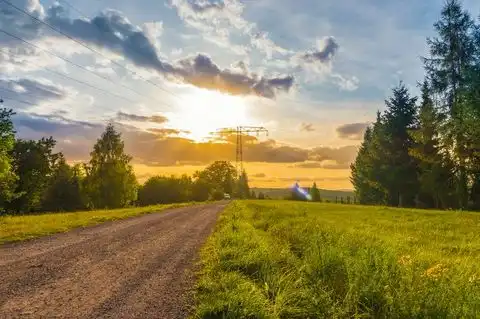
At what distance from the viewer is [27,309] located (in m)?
6.64

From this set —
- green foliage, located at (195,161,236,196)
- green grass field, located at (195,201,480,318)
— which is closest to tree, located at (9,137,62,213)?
green grass field, located at (195,201,480,318)

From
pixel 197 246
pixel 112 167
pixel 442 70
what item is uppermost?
pixel 442 70

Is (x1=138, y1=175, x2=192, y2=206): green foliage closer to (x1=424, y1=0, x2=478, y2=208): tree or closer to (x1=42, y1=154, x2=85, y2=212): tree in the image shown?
(x1=42, y1=154, x2=85, y2=212): tree

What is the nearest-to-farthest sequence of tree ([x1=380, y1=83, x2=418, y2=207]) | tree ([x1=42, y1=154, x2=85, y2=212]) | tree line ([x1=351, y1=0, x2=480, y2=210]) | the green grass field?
the green grass field < tree line ([x1=351, y1=0, x2=480, y2=210]) < tree ([x1=380, y1=83, x2=418, y2=207]) < tree ([x1=42, y1=154, x2=85, y2=212])

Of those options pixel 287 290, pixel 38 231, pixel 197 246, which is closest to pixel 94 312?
pixel 287 290

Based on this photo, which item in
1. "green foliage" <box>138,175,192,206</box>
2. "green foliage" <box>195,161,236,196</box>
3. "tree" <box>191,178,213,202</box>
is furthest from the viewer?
"green foliage" <box>195,161,236,196</box>

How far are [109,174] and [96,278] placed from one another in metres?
76.1

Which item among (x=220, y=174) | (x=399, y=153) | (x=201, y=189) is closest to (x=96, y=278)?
(x=399, y=153)

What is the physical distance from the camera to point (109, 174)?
8156 cm

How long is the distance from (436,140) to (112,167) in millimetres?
60237

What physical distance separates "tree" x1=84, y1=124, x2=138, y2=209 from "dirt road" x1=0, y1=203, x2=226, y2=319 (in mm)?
68015

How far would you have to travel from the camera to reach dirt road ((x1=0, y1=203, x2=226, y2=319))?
6798 mm

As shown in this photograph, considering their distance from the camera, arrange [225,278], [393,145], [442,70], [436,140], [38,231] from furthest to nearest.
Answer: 1. [393,145]
2. [436,140]
3. [442,70]
4. [38,231]
5. [225,278]

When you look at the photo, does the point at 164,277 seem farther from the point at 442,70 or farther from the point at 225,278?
the point at 442,70
